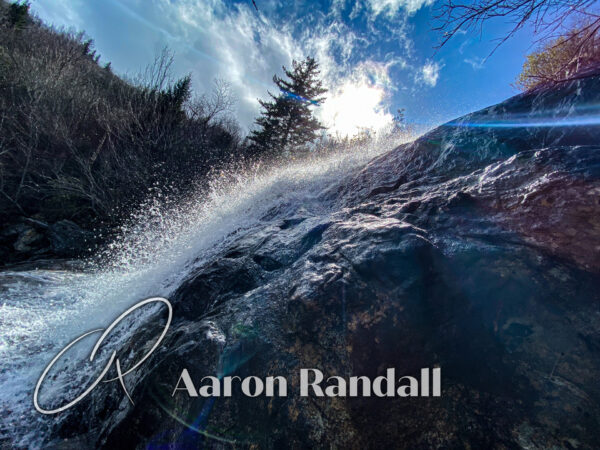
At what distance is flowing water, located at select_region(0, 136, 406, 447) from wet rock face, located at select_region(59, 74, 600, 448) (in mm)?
1280

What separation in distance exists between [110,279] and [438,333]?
19.6 ft

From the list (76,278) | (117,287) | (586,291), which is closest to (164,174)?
(76,278)

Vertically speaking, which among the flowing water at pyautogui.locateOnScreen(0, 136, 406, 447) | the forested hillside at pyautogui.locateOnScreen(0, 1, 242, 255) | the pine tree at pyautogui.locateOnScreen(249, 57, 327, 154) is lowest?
the flowing water at pyautogui.locateOnScreen(0, 136, 406, 447)

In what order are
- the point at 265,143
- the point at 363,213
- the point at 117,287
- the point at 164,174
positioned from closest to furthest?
the point at 363,213 → the point at 117,287 → the point at 164,174 → the point at 265,143

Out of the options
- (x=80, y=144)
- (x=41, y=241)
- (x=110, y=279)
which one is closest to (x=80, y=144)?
(x=80, y=144)

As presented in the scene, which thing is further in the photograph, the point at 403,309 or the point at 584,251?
the point at 403,309

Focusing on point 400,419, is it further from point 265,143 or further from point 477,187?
point 265,143

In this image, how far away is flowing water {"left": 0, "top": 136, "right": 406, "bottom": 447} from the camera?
7.66 feet

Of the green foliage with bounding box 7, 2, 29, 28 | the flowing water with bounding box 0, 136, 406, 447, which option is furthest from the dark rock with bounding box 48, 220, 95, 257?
the green foliage with bounding box 7, 2, 29, 28

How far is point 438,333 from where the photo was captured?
5.19 feet

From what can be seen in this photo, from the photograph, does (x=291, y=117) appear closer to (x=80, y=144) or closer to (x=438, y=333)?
(x=80, y=144)

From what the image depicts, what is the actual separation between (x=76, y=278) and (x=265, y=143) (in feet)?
53.2

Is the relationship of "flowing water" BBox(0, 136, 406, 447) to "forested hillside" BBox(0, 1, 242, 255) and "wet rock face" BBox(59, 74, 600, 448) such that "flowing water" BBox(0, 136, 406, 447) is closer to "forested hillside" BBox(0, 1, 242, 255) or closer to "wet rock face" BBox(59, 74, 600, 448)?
"wet rock face" BBox(59, 74, 600, 448)

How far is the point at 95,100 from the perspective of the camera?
12.2 m
